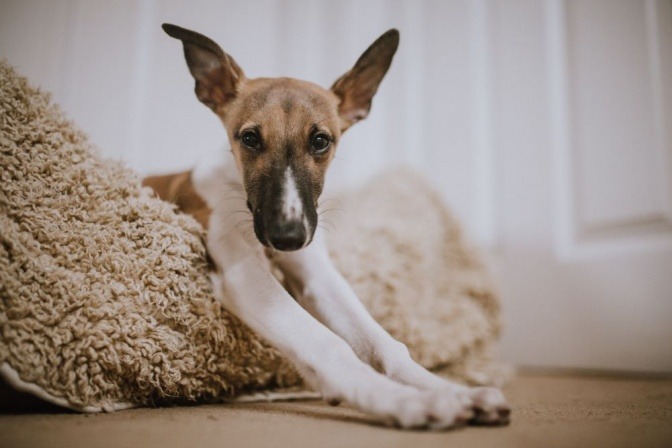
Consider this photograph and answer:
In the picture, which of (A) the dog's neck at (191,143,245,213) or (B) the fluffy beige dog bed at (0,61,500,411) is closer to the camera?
(B) the fluffy beige dog bed at (0,61,500,411)

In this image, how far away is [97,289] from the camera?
46.3 inches

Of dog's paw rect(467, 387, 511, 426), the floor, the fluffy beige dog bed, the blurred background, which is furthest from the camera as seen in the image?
the blurred background

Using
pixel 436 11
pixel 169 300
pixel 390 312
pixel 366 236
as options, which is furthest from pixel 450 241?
pixel 436 11

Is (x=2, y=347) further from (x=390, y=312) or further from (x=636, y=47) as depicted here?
(x=636, y=47)

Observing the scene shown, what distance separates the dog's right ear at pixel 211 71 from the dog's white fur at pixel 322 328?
19cm

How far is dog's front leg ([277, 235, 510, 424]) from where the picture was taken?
974 mm

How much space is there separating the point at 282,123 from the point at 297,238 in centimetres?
41

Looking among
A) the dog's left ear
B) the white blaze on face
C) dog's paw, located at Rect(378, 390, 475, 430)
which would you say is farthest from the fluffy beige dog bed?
the dog's left ear

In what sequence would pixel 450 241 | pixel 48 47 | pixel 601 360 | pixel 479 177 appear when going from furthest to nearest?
pixel 479 177
pixel 450 241
pixel 601 360
pixel 48 47

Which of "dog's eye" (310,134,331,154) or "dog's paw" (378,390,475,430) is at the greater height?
"dog's eye" (310,134,331,154)

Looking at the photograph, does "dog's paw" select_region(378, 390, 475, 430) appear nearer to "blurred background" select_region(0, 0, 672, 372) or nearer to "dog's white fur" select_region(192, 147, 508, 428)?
"dog's white fur" select_region(192, 147, 508, 428)

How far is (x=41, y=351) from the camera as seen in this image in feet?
3.49

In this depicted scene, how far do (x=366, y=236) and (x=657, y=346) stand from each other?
3.98 ft

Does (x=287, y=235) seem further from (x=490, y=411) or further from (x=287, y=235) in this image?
(x=490, y=411)
